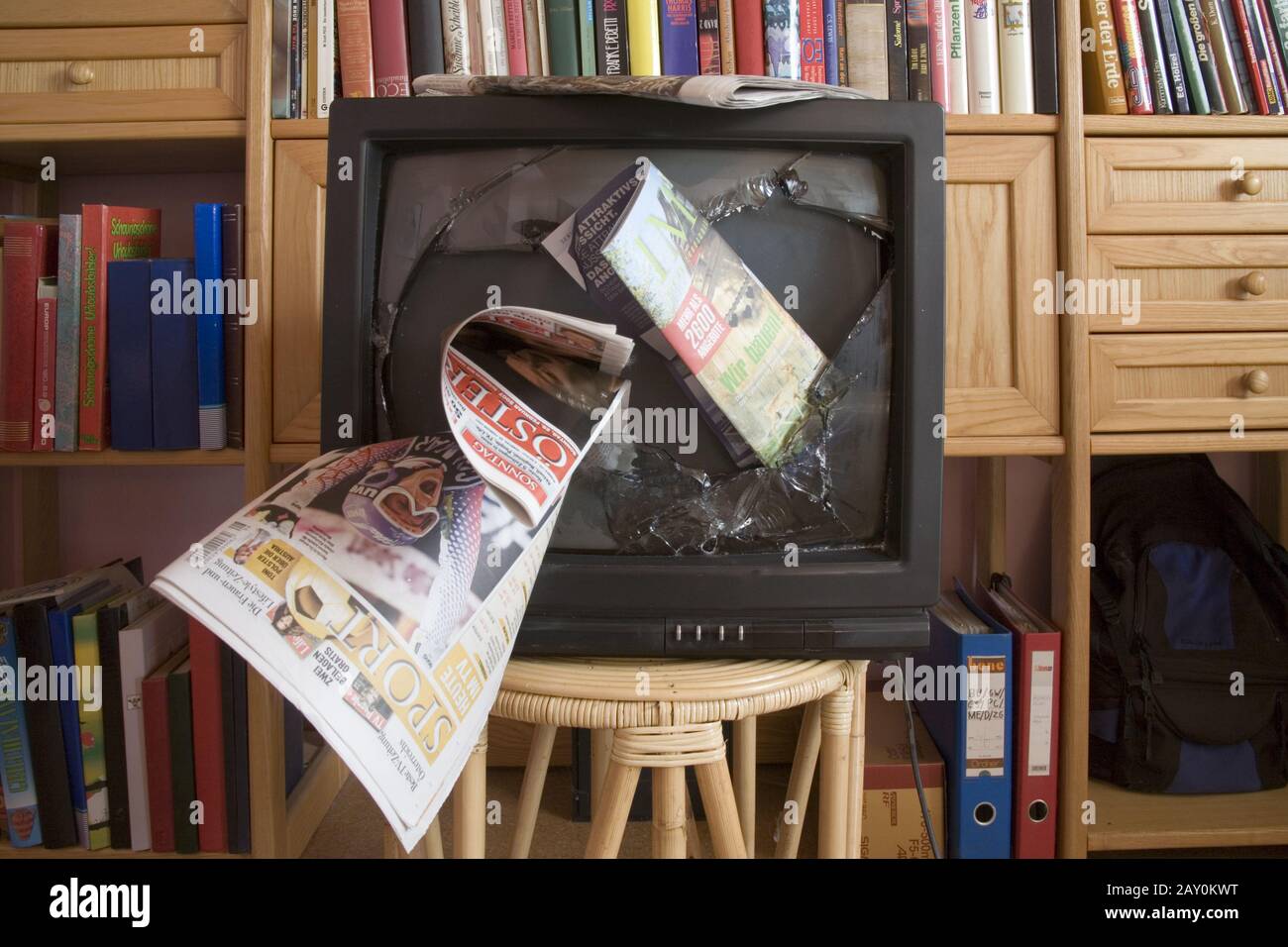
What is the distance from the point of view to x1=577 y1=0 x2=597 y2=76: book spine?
49.4 inches

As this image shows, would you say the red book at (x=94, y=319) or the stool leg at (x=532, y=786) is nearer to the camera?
the stool leg at (x=532, y=786)

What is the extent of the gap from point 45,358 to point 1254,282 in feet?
5.27

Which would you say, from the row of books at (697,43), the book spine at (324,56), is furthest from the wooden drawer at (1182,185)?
the book spine at (324,56)

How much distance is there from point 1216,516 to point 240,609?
1432 mm

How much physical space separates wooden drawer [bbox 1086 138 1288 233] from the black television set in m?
0.56

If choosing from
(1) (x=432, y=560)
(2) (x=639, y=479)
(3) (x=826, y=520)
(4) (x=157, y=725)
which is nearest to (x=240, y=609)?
(1) (x=432, y=560)

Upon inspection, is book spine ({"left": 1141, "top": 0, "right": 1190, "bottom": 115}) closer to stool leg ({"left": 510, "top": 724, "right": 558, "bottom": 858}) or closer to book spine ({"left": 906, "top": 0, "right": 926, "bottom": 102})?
book spine ({"left": 906, "top": 0, "right": 926, "bottom": 102})

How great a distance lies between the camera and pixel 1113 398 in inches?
48.7

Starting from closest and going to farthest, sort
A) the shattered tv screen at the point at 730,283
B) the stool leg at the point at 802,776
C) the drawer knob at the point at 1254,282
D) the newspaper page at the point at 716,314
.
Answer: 1. the newspaper page at the point at 716,314
2. the shattered tv screen at the point at 730,283
3. the stool leg at the point at 802,776
4. the drawer knob at the point at 1254,282

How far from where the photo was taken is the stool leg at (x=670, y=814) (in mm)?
768

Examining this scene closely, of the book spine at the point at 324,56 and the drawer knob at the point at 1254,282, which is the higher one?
the book spine at the point at 324,56

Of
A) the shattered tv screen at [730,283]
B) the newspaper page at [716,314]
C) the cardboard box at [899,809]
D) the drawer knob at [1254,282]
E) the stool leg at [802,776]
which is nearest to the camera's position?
the newspaper page at [716,314]

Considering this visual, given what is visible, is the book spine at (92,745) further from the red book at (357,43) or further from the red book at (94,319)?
the red book at (357,43)
